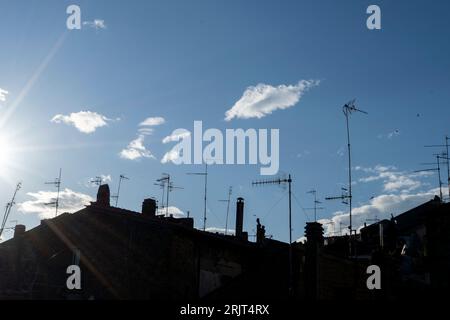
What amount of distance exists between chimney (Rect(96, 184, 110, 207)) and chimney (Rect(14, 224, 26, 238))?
20.7ft

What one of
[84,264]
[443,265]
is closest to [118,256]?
[84,264]

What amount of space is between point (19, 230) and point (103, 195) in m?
7.22

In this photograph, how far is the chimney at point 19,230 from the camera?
105 ft

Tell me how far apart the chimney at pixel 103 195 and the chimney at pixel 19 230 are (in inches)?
248

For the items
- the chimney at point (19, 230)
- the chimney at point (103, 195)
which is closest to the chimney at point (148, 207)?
the chimney at point (103, 195)

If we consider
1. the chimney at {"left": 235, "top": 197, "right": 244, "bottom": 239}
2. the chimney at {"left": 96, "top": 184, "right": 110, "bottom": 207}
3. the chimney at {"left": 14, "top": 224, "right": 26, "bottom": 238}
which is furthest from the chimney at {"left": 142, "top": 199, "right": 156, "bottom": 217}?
the chimney at {"left": 14, "top": 224, "right": 26, "bottom": 238}

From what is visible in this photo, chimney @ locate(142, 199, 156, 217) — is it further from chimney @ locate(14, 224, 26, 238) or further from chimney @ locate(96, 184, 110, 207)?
chimney @ locate(14, 224, 26, 238)

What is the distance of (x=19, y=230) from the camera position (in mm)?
32688

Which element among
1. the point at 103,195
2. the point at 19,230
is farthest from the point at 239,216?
the point at 19,230

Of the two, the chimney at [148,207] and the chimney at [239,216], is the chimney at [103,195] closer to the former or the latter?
the chimney at [148,207]

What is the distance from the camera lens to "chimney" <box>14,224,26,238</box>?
32125mm

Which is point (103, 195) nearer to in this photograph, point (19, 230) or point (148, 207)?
point (148, 207)

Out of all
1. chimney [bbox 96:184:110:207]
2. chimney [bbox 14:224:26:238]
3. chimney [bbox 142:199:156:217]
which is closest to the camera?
chimney [bbox 96:184:110:207]

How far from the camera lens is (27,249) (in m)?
31.2
